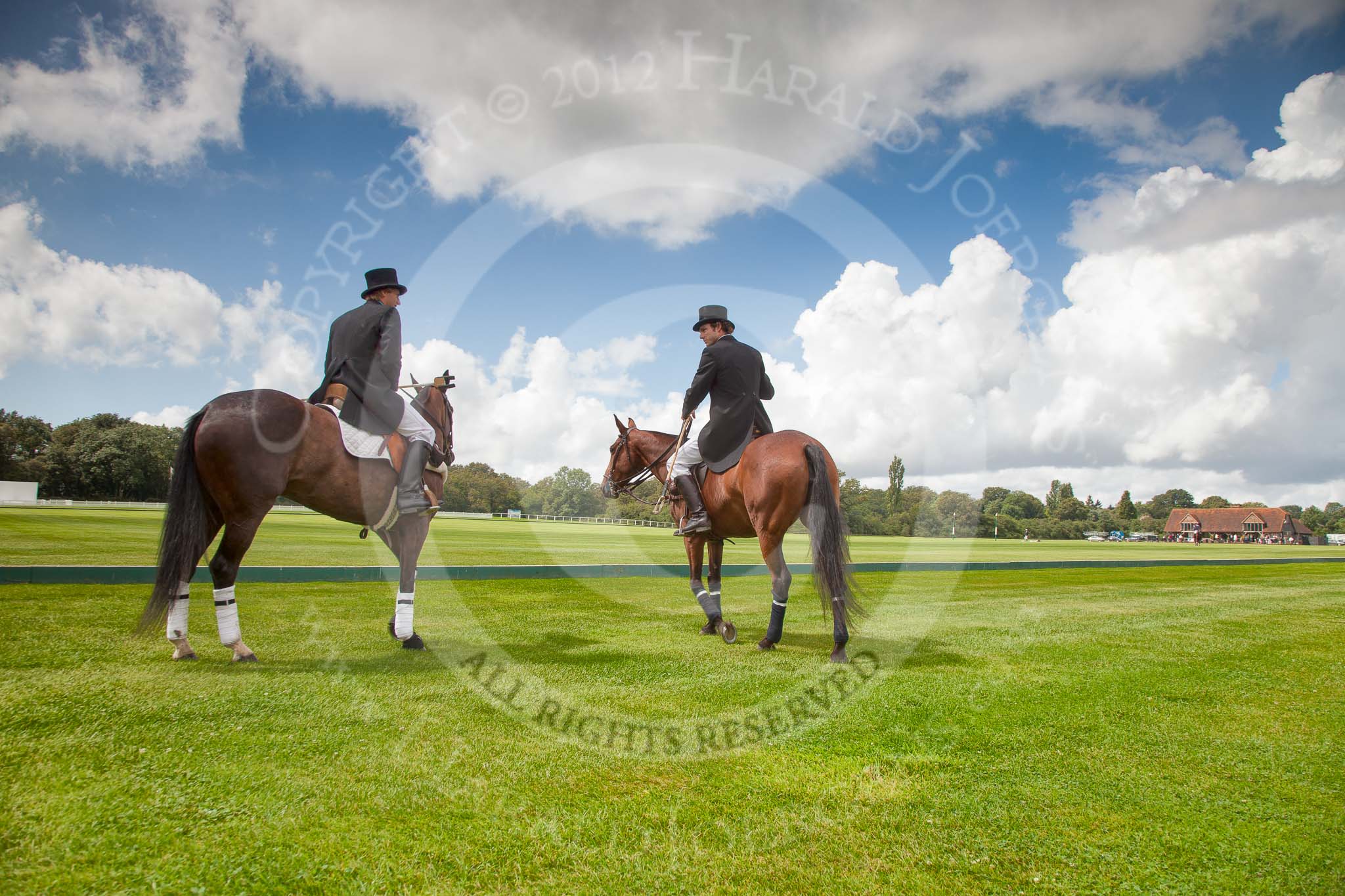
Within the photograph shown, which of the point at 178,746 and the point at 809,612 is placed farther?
the point at 809,612

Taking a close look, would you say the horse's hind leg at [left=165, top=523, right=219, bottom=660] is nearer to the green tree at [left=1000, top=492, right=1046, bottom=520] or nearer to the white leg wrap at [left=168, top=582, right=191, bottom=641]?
the white leg wrap at [left=168, top=582, right=191, bottom=641]

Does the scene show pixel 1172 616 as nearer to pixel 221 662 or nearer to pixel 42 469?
pixel 221 662

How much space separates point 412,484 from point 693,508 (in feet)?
10.2

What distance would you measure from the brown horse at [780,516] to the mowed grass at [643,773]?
1.88ft

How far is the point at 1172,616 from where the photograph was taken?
993cm

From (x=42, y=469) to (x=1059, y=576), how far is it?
9265cm

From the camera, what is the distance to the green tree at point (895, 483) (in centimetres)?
6500

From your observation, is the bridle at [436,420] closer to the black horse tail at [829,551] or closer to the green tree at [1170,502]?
the black horse tail at [829,551]

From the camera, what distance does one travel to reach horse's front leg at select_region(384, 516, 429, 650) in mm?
6281

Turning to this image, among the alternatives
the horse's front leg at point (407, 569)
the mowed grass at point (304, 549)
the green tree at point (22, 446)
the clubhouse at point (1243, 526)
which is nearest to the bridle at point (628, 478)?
the horse's front leg at point (407, 569)

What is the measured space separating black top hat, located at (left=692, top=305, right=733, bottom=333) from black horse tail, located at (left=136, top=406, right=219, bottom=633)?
5.11 metres

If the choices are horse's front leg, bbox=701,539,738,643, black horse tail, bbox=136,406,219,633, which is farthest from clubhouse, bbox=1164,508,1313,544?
black horse tail, bbox=136,406,219,633

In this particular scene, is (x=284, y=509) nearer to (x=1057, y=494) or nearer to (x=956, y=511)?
(x=956, y=511)

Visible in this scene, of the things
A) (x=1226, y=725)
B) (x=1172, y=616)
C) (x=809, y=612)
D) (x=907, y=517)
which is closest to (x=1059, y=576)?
(x=1172, y=616)
